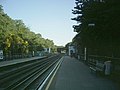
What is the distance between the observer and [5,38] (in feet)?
273

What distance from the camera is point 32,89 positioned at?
21.2 meters

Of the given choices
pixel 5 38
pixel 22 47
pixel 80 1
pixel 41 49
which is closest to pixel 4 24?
pixel 5 38

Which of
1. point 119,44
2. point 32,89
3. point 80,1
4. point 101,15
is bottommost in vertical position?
point 32,89

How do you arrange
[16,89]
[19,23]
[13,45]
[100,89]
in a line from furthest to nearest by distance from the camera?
[19,23] → [13,45] → [16,89] → [100,89]

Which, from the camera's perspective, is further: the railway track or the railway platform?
the railway track

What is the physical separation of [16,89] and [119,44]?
425 inches

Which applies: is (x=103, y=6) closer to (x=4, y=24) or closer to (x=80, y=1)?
(x=80, y=1)

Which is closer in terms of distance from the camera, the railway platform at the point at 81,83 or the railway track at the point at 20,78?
the railway platform at the point at 81,83

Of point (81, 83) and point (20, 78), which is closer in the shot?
point (81, 83)

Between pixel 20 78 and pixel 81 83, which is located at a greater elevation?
pixel 81 83

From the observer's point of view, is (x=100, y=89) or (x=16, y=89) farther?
(x=16, y=89)

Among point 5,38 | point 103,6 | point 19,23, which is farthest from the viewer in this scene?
point 19,23

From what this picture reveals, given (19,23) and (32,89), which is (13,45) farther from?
(32,89)

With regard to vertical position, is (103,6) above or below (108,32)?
above
